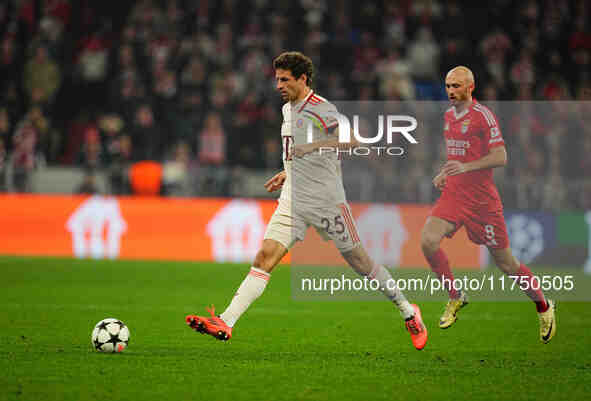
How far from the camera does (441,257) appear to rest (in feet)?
27.8

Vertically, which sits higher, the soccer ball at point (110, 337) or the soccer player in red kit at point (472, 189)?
the soccer player in red kit at point (472, 189)

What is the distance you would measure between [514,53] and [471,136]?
1229 centimetres

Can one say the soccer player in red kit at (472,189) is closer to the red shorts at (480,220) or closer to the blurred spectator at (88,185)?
the red shorts at (480,220)

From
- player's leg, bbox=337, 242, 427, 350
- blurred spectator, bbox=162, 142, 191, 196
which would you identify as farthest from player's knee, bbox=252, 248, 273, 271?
blurred spectator, bbox=162, 142, 191, 196

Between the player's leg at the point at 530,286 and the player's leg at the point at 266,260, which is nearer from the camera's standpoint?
the player's leg at the point at 266,260

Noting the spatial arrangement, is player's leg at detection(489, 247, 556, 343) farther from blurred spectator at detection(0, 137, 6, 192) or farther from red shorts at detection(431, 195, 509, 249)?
blurred spectator at detection(0, 137, 6, 192)

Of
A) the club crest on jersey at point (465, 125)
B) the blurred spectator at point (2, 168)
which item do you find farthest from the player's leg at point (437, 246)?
the blurred spectator at point (2, 168)

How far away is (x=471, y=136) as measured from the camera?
8148 mm

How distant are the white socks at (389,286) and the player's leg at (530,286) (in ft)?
3.65

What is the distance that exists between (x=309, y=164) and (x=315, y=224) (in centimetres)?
45

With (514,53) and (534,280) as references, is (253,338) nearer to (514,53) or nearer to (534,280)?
(534,280)

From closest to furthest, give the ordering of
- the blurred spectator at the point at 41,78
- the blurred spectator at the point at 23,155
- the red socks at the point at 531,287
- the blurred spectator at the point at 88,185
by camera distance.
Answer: the red socks at the point at 531,287 < the blurred spectator at the point at 23,155 < the blurred spectator at the point at 88,185 < the blurred spectator at the point at 41,78

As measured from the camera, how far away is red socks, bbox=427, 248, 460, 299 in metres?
8.45

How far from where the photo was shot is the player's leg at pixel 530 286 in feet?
26.8
